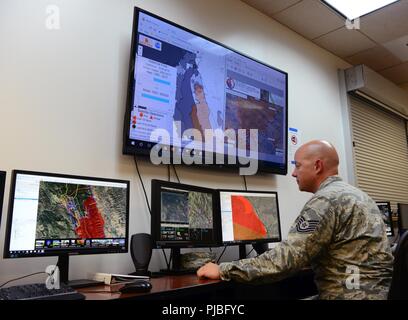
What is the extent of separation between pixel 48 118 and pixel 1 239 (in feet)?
1.93

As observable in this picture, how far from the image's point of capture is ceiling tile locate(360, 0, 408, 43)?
3.10 metres

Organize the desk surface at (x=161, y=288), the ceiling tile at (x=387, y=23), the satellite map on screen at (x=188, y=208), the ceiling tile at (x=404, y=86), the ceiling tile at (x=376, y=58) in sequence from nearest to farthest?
the desk surface at (x=161, y=288)
the satellite map on screen at (x=188, y=208)
the ceiling tile at (x=387, y=23)
the ceiling tile at (x=376, y=58)
the ceiling tile at (x=404, y=86)

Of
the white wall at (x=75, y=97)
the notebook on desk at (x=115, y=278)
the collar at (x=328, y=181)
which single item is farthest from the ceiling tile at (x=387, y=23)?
the notebook on desk at (x=115, y=278)

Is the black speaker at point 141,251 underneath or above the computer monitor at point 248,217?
underneath

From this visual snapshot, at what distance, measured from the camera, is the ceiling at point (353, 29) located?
3.08 meters

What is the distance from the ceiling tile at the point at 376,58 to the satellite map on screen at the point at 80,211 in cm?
334

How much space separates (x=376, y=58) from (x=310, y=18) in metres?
1.25

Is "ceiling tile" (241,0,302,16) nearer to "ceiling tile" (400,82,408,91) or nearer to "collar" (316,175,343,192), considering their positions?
"collar" (316,175,343,192)

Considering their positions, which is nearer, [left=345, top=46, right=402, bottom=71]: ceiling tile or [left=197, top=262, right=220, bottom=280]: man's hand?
[left=197, top=262, right=220, bottom=280]: man's hand

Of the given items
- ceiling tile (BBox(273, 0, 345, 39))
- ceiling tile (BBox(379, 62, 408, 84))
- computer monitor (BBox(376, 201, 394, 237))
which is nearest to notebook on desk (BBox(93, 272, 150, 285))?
ceiling tile (BBox(273, 0, 345, 39))
